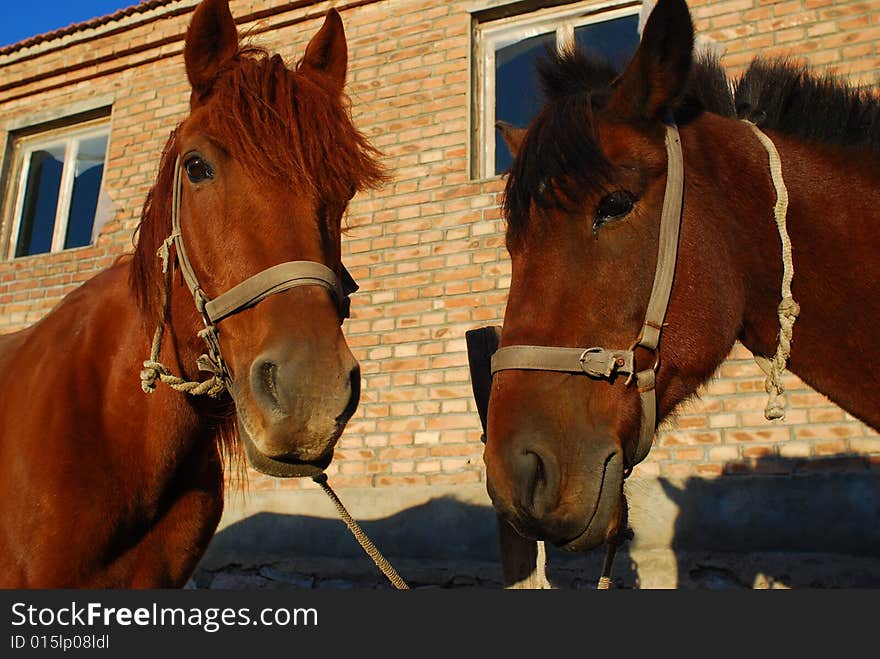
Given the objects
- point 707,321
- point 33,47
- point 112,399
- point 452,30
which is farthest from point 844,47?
point 33,47

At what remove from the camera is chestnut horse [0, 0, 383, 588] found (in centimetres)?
171

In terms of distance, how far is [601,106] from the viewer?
6.31 feet

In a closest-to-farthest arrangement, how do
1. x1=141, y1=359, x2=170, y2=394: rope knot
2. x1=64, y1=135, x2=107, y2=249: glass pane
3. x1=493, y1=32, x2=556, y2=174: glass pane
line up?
x1=141, y1=359, x2=170, y2=394: rope knot, x1=493, y1=32, x2=556, y2=174: glass pane, x1=64, y1=135, x2=107, y2=249: glass pane

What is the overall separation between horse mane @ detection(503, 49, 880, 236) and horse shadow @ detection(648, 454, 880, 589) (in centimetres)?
259

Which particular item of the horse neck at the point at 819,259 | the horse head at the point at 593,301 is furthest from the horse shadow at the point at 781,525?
the horse head at the point at 593,301

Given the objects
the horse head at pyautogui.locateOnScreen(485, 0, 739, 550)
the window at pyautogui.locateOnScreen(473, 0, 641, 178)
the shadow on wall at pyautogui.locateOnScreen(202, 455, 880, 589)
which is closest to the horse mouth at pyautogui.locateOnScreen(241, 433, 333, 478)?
the horse head at pyautogui.locateOnScreen(485, 0, 739, 550)

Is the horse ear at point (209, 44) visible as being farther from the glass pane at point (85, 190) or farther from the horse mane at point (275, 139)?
the glass pane at point (85, 190)

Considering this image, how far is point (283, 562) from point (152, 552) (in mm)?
2951

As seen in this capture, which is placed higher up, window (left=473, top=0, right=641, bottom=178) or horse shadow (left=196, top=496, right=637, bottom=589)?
window (left=473, top=0, right=641, bottom=178)

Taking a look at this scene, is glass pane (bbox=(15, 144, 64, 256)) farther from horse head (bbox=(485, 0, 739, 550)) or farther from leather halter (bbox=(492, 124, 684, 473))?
leather halter (bbox=(492, 124, 684, 473))

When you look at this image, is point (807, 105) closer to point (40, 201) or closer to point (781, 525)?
point (781, 525)

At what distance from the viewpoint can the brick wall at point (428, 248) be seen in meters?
4.27

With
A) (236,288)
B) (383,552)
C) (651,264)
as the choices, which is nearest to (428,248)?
(383,552)

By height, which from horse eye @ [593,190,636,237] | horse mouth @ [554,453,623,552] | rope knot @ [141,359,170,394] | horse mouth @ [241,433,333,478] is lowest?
horse mouth @ [554,453,623,552]
